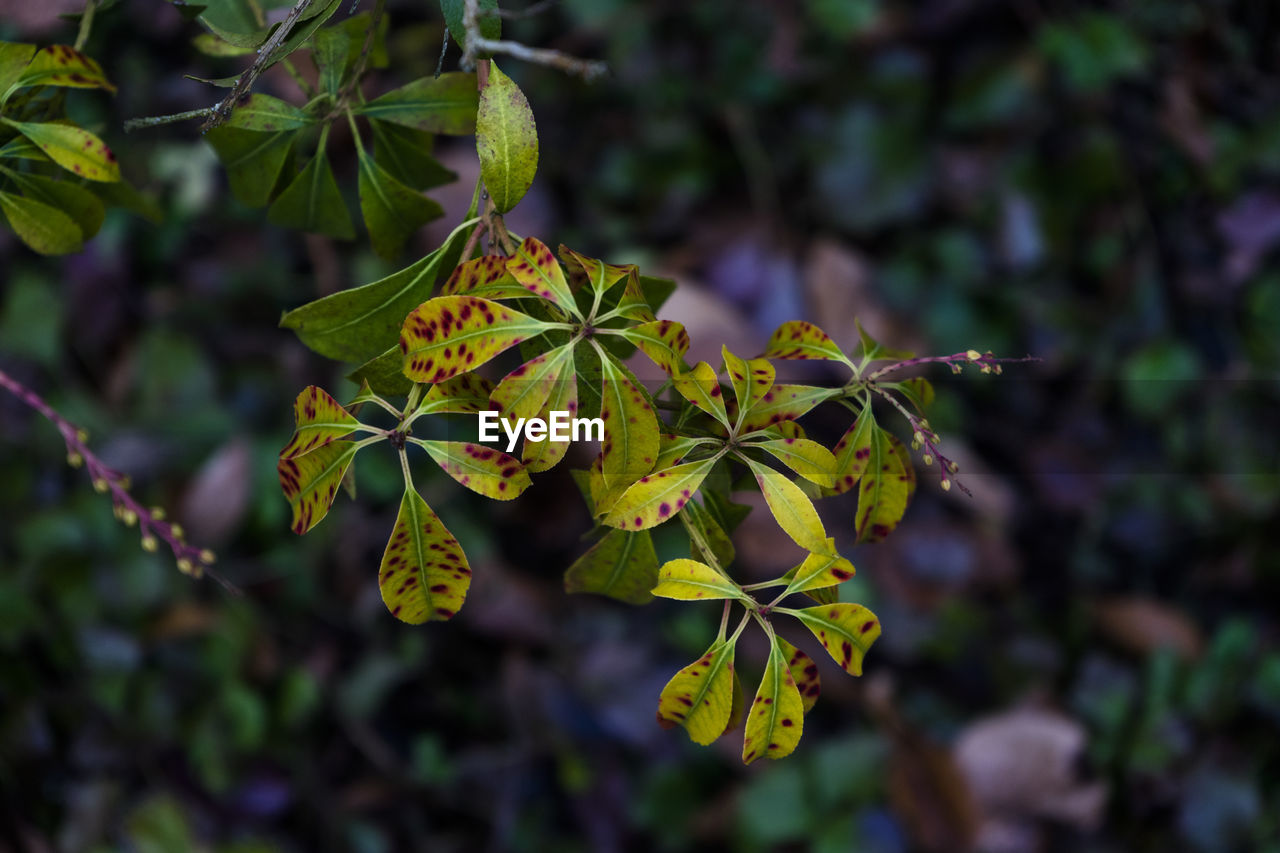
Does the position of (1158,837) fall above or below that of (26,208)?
below

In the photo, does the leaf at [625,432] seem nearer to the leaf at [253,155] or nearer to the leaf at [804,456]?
the leaf at [804,456]

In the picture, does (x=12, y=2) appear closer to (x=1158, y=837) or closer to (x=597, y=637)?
(x=597, y=637)

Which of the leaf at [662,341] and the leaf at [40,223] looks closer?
the leaf at [662,341]

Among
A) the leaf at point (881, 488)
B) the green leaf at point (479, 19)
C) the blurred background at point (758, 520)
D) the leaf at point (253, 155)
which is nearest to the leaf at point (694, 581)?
the leaf at point (881, 488)

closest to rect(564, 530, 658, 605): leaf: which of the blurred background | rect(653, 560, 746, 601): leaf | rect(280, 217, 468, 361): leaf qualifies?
rect(653, 560, 746, 601): leaf

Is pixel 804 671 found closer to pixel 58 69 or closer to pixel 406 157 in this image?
pixel 406 157

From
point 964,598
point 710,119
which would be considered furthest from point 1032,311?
point 710,119
